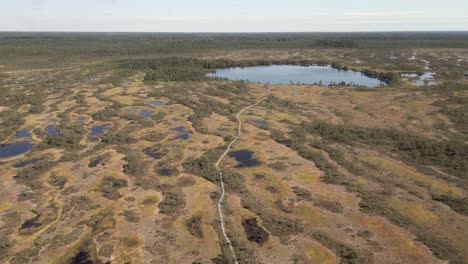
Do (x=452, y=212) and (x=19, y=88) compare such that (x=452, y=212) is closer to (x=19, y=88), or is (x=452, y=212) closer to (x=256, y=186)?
(x=256, y=186)

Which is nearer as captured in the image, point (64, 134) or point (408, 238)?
point (408, 238)

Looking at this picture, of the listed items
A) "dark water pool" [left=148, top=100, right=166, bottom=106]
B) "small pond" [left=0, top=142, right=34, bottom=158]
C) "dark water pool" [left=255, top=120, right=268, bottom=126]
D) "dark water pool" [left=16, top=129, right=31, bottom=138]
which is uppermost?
"dark water pool" [left=255, top=120, right=268, bottom=126]

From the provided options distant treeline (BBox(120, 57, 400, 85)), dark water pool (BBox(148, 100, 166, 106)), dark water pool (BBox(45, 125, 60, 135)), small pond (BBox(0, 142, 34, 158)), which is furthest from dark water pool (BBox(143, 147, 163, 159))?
distant treeline (BBox(120, 57, 400, 85))

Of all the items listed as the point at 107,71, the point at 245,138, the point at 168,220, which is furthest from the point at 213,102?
the point at 107,71

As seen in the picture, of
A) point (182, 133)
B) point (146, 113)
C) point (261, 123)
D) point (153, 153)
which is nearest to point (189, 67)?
point (146, 113)

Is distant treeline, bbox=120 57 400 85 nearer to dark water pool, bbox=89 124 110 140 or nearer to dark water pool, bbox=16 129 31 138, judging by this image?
dark water pool, bbox=89 124 110 140

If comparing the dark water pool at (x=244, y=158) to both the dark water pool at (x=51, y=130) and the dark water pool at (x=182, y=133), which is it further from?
the dark water pool at (x=51, y=130)

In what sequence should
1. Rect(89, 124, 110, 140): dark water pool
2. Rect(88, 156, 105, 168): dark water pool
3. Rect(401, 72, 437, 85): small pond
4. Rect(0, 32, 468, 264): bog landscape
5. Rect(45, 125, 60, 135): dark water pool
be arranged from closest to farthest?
1. Rect(0, 32, 468, 264): bog landscape
2. Rect(88, 156, 105, 168): dark water pool
3. Rect(89, 124, 110, 140): dark water pool
4. Rect(45, 125, 60, 135): dark water pool
5. Rect(401, 72, 437, 85): small pond
